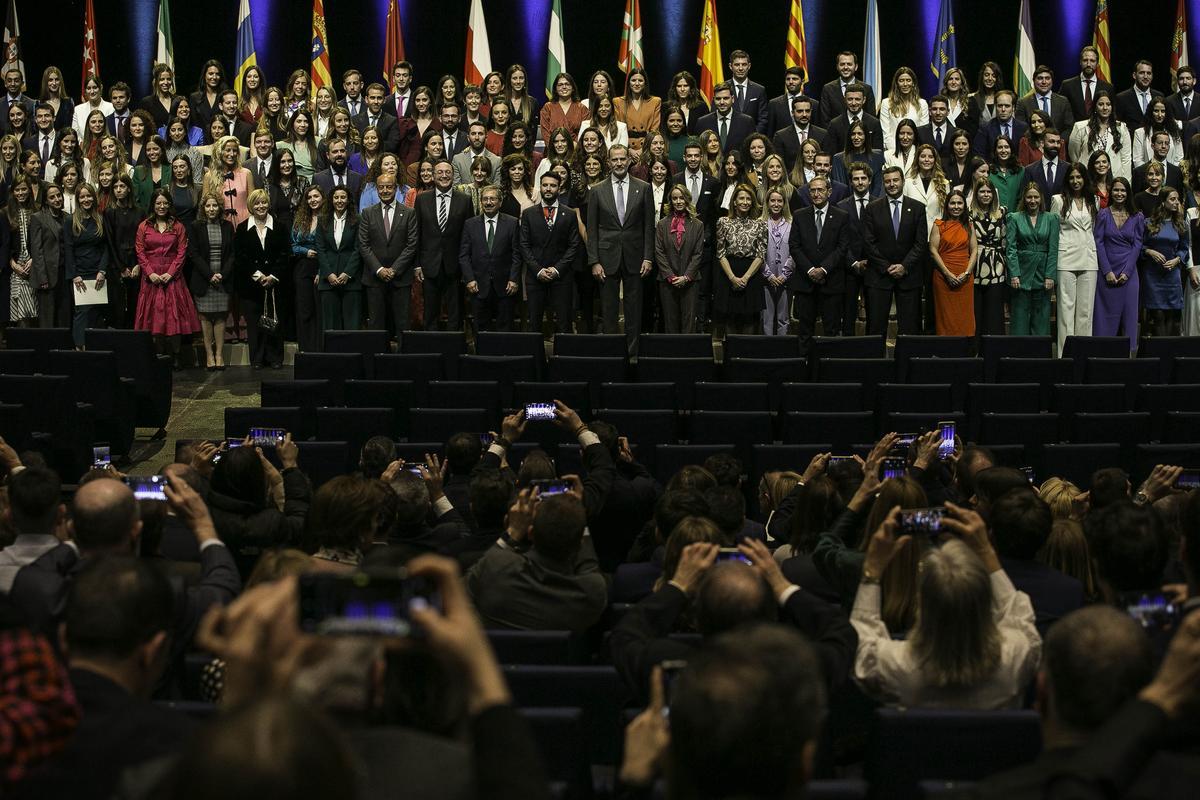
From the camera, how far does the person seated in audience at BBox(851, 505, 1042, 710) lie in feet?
11.0

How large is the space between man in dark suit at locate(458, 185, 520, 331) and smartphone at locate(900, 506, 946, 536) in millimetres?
7143

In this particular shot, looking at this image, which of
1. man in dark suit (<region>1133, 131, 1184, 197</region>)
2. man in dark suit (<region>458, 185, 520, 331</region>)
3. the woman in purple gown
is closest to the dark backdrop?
man in dark suit (<region>1133, 131, 1184, 197</region>)

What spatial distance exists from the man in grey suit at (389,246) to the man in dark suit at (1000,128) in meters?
4.85

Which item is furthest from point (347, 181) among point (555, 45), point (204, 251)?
point (555, 45)

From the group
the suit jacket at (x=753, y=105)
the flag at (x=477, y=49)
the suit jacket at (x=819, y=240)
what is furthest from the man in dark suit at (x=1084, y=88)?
the flag at (x=477, y=49)

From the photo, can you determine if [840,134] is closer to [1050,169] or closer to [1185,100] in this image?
[1050,169]

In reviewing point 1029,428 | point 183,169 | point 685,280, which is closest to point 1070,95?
point 685,280

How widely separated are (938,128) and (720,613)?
942 centimetres

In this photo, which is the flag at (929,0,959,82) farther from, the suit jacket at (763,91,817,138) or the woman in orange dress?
the woman in orange dress

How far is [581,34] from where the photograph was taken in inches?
637

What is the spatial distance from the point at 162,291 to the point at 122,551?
7418 millimetres

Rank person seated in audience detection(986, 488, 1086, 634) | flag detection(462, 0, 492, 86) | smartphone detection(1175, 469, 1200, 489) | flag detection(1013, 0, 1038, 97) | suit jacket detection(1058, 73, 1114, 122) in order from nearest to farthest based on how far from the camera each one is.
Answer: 1. person seated in audience detection(986, 488, 1086, 634)
2. smartphone detection(1175, 469, 1200, 489)
3. suit jacket detection(1058, 73, 1114, 122)
4. flag detection(1013, 0, 1038, 97)
5. flag detection(462, 0, 492, 86)

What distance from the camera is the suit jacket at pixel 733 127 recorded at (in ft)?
39.1

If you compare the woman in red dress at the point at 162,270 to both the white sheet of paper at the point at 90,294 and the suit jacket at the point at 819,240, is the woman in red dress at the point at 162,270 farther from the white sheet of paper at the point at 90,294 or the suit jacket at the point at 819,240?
the suit jacket at the point at 819,240
